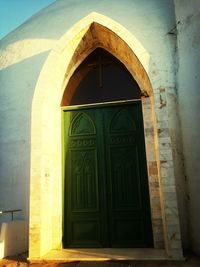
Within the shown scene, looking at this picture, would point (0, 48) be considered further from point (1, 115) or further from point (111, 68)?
point (111, 68)

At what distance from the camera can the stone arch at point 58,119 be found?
394 cm

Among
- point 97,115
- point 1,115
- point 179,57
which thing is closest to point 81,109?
point 97,115

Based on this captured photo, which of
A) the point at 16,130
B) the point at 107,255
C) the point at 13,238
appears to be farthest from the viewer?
the point at 16,130

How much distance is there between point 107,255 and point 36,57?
4.04 metres

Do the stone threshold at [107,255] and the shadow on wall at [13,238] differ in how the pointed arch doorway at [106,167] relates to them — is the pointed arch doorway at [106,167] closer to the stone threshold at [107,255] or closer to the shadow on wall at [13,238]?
the stone threshold at [107,255]

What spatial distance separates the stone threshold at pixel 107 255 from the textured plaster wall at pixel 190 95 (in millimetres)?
639

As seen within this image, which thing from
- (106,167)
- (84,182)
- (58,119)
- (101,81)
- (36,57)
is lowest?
(84,182)

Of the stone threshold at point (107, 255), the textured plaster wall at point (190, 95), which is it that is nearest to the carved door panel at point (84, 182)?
the stone threshold at point (107, 255)

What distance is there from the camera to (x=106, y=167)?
459cm

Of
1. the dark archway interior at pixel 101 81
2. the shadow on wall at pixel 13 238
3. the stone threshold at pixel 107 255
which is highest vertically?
the dark archway interior at pixel 101 81

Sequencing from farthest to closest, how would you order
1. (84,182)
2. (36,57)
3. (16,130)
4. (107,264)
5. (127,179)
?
(36,57), (16,130), (84,182), (127,179), (107,264)

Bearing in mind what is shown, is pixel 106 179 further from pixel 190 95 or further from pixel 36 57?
pixel 36 57

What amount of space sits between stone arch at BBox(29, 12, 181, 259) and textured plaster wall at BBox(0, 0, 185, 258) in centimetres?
27

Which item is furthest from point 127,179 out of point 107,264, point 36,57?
point 36,57
